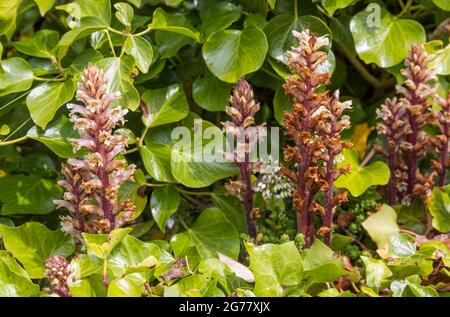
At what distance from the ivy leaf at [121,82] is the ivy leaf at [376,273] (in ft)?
1.93

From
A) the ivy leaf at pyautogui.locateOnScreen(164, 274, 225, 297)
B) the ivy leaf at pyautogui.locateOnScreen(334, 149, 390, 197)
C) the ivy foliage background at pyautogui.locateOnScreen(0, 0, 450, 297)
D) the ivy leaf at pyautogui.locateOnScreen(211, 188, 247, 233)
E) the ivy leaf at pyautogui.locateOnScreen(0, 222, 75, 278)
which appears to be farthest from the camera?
the ivy leaf at pyautogui.locateOnScreen(211, 188, 247, 233)

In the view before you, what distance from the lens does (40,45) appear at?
1700 millimetres

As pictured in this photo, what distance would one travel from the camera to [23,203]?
1.72 metres

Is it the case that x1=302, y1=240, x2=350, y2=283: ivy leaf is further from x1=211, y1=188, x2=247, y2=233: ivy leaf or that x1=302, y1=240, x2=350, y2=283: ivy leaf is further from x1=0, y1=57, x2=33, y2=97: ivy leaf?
A: x1=0, y1=57, x2=33, y2=97: ivy leaf

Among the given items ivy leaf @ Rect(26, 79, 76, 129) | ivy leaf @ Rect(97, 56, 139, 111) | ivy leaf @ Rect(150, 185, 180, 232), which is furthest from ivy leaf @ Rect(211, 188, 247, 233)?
ivy leaf @ Rect(26, 79, 76, 129)

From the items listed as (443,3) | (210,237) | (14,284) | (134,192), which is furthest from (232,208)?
(443,3)

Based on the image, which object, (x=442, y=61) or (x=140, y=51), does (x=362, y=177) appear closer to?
(x=442, y=61)

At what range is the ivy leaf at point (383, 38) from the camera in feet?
5.52

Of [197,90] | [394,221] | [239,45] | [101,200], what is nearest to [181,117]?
[197,90]

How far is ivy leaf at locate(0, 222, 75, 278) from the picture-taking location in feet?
4.89

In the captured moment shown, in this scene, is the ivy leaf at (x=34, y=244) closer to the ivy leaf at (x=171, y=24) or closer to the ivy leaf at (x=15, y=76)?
the ivy leaf at (x=15, y=76)

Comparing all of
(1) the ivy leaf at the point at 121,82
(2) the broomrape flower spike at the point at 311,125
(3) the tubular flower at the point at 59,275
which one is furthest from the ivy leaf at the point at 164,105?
(3) the tubular flower at the point at 59,275

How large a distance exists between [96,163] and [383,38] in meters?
0.76
